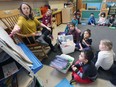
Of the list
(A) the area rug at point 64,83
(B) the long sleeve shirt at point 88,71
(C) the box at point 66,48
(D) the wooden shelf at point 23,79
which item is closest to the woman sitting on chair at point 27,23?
(C) the box at point 66,48

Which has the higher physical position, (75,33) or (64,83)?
(75,33)

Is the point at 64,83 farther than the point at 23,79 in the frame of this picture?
Yes

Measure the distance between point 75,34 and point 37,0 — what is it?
5.63ft

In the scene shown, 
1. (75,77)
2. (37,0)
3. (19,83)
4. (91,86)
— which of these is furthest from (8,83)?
(37,0)

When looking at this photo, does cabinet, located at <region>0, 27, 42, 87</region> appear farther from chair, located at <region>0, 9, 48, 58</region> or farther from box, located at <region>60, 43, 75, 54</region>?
box, located at <region>60, 43, 75, 54</region>

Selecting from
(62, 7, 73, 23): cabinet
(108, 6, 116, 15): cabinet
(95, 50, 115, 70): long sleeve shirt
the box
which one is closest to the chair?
the box

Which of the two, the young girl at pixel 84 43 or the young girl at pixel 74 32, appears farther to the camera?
the young girl at pixel 74 32

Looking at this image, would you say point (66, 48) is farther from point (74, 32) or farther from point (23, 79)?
point (23, 79)

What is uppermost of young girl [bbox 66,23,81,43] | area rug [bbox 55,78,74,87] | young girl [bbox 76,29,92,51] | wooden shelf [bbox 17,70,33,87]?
wooden shelf [bbox 17,70,33,87]

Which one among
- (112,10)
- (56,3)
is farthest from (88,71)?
(112,10)

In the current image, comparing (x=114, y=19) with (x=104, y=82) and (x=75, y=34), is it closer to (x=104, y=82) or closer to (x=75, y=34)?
(x=75, y=34)

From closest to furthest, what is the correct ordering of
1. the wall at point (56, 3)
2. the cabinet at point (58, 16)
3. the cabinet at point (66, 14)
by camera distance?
the wall at point (56, 3), the cabinet at point (58, 16), the cabinet at point (66, 14)

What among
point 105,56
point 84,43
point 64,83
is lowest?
point 64,83

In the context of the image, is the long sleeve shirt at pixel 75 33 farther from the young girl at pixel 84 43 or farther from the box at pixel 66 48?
the box at pixel 66 48
